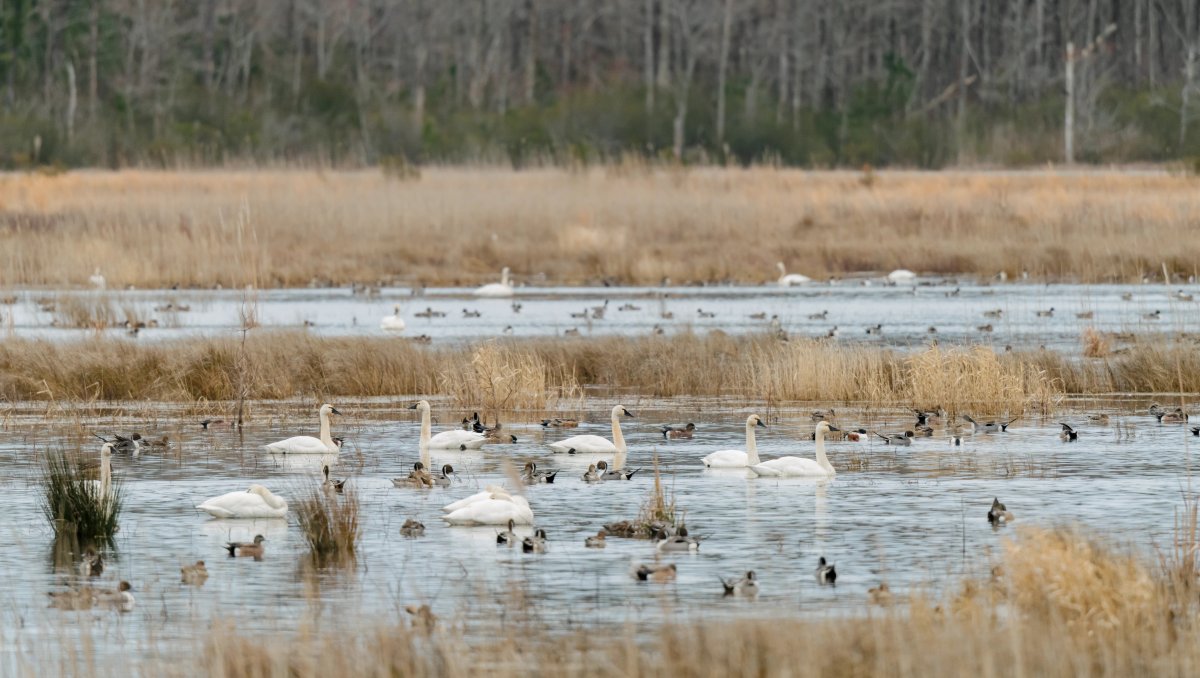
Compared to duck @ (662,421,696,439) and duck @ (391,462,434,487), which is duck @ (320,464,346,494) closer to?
duck @ (391,462,434,487)

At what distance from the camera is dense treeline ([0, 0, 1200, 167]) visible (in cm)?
6003

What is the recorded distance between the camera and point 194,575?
11.6m

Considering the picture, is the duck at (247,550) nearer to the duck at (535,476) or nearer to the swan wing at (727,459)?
the duck at (535,476)

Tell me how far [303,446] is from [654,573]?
603cm

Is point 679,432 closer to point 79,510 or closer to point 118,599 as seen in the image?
point 79,510

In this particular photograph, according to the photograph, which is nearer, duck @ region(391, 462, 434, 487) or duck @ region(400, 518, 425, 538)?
duck @ region(400, 518, 425, 538)

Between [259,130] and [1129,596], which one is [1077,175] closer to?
[259,130]

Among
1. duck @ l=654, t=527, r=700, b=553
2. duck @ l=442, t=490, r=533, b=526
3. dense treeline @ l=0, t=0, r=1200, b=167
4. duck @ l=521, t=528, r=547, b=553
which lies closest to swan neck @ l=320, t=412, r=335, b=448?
duck @ l=442, t=490, r=533, b=526

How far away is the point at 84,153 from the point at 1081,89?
30087 mm

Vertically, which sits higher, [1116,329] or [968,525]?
[1116,329]

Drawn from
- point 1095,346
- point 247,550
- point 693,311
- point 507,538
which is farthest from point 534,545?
point 693,311

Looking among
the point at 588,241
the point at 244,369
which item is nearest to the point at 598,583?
the point at 244,369

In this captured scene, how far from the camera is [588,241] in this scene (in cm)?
4044

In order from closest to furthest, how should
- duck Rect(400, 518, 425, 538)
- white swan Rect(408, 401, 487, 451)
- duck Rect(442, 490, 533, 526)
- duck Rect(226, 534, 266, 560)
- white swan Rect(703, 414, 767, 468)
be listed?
1. duck Rect(226, 534, 266, 560)
2. duck Rect(400, 518, 425, 538)
3. duck Rect(442, 490, 533, 526)
4. white swan Rect(703, 414, 767, 468)
5. white swan Rect(408, 401, 487, 451)
